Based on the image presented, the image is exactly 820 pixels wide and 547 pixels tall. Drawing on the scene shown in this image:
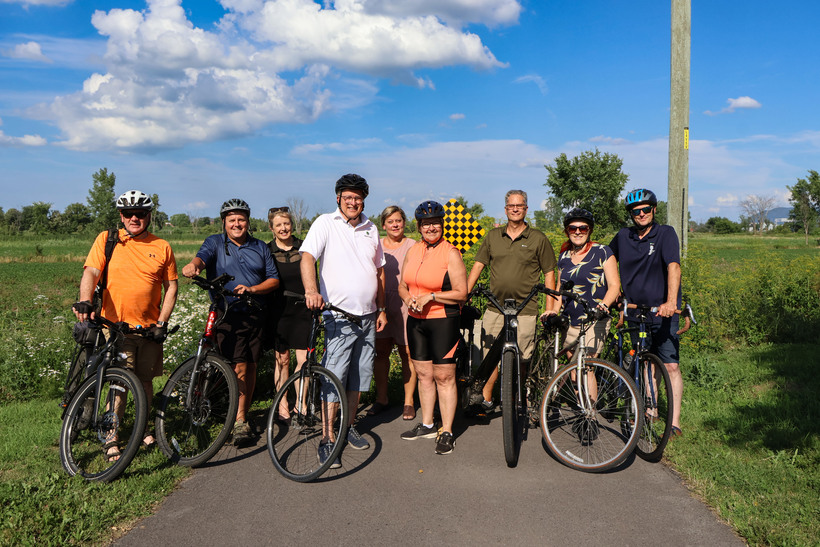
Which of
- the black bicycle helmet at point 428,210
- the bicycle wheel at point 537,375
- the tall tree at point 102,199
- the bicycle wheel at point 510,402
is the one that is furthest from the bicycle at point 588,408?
the tall tree at point 102,199

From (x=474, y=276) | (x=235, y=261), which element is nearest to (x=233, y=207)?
(x=235, y=261)

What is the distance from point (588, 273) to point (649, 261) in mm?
533

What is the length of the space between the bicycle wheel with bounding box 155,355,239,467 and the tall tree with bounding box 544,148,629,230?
59782mm

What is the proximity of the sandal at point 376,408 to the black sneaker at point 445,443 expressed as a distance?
4.11 ft

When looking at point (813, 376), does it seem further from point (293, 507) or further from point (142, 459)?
point (142, 459)

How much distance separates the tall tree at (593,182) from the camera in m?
61.6

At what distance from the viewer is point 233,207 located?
513 centimetres

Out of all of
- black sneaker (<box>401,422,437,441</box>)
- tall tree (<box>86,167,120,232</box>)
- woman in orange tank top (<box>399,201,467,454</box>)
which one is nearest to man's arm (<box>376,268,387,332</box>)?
woman in orange tank top (<box>399,201,467,454</box>)

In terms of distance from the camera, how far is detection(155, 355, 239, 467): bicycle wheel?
4.68m

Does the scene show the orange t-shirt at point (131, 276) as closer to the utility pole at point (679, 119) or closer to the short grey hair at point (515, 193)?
the short grey hair at point (515, 193)

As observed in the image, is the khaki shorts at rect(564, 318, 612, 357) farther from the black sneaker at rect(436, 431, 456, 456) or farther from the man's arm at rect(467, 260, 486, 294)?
the black sneaker at rect(436, 431, 456, 456)

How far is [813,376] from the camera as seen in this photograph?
7.13 meters

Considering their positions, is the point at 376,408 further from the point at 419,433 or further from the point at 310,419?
the point at 310,419

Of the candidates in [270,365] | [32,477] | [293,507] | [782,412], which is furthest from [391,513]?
[782,412]
